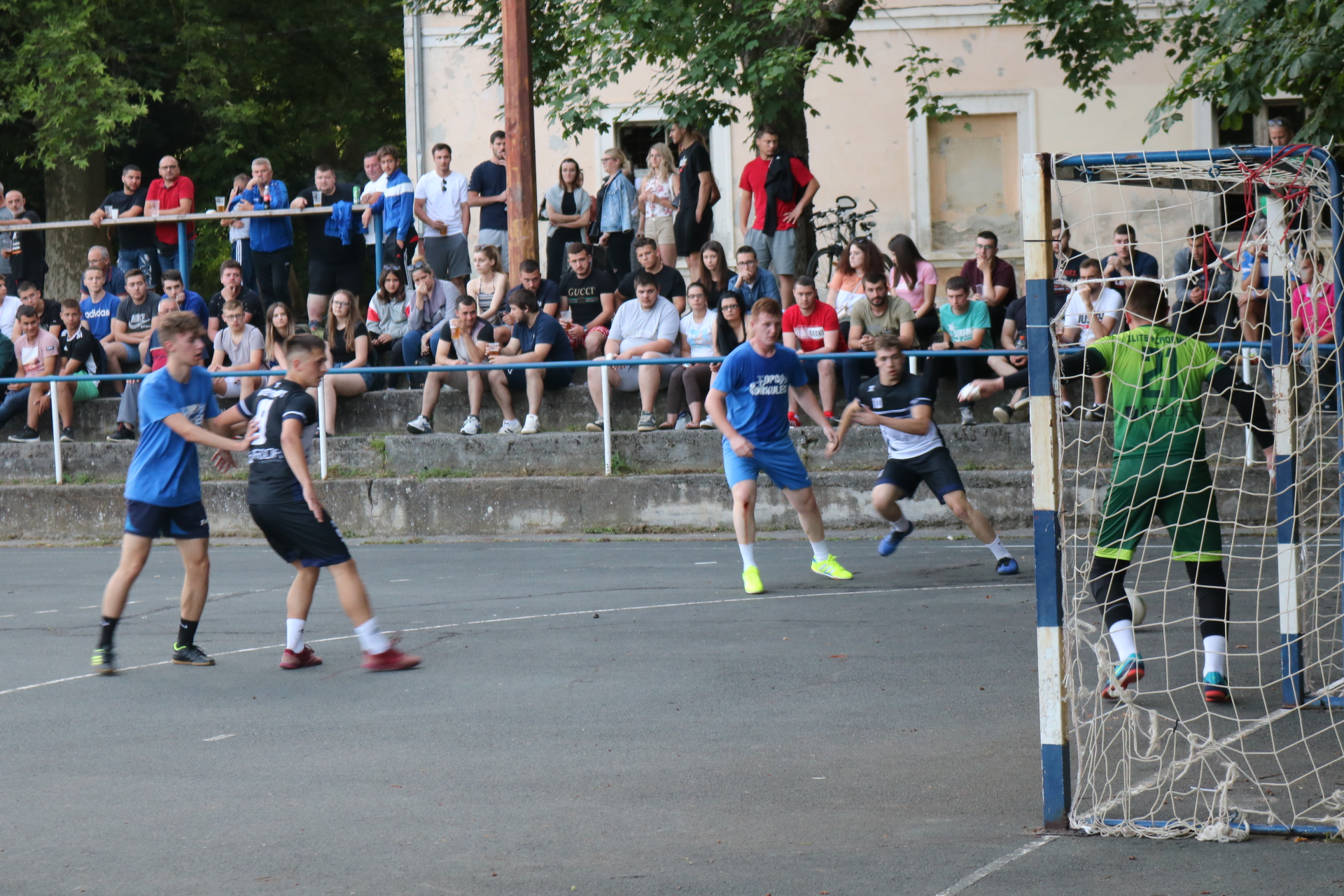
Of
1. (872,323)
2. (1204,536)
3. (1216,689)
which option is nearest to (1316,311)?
(1204,536)

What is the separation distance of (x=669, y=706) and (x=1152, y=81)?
736 inches

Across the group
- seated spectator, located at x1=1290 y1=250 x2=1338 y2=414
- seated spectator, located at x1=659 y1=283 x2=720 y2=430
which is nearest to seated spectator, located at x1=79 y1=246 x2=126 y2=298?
seated spectator, located at x1=659 y1=283 x2=720 y2=430

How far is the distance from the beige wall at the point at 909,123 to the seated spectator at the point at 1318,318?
16.2 m

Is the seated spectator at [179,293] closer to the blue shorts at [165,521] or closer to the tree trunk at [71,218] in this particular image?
the tree trunk at [71,218]

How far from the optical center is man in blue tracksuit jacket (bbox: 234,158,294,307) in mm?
17812

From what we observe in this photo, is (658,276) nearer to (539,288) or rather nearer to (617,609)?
(539,288)

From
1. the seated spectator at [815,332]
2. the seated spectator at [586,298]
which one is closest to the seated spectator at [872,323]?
the seated spectator at [815,332]

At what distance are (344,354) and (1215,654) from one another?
455 inches

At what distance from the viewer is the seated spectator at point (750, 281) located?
1576 cm

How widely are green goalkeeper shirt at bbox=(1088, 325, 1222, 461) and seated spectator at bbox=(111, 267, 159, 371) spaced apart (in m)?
13.3

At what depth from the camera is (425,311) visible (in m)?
16.9

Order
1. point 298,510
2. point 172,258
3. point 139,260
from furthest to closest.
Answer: point 172,258 < point 139,260 < point 298,510

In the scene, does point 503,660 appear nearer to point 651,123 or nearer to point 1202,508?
point 1202,508

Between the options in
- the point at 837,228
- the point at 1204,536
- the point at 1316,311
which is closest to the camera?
the point at 1316,311
